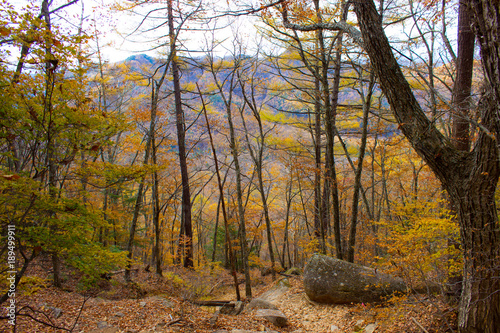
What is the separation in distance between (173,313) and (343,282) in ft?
12.3

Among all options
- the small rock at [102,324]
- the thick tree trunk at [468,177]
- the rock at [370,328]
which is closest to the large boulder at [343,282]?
the rock at [370,328]

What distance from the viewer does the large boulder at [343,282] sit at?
549 centimetres

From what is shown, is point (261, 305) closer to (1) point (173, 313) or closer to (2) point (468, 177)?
(1) point (173, 313)

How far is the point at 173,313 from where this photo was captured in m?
4.88

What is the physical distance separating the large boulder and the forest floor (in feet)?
0.67

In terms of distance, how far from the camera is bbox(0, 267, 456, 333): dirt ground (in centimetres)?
350

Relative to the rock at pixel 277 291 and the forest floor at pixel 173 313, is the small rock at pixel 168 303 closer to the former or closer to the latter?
the forest floor at pixel 173 313

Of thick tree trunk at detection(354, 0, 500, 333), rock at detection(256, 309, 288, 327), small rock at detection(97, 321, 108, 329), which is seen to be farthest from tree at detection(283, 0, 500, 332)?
small rock at detection(97, 321, 108, 329)

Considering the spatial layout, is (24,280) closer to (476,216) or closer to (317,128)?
(476,216)

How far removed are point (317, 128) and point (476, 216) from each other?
7326mm

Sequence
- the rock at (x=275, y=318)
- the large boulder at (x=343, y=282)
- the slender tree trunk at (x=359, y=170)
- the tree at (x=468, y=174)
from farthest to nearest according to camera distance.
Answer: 1. the slender tree trunk at (x=359, y=170)
2. the large boulder at (x=343, y=282)
3. the rock at (x=275, y=318)
4. the tree at (x=468, y=174)

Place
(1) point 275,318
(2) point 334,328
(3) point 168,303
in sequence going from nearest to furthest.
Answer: (2) point 334,328 < (1) point 275,318 < (3) point 168,303

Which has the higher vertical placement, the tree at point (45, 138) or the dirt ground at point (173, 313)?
the tree at point (45, 138)

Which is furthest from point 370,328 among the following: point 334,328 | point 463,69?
point 463,69
